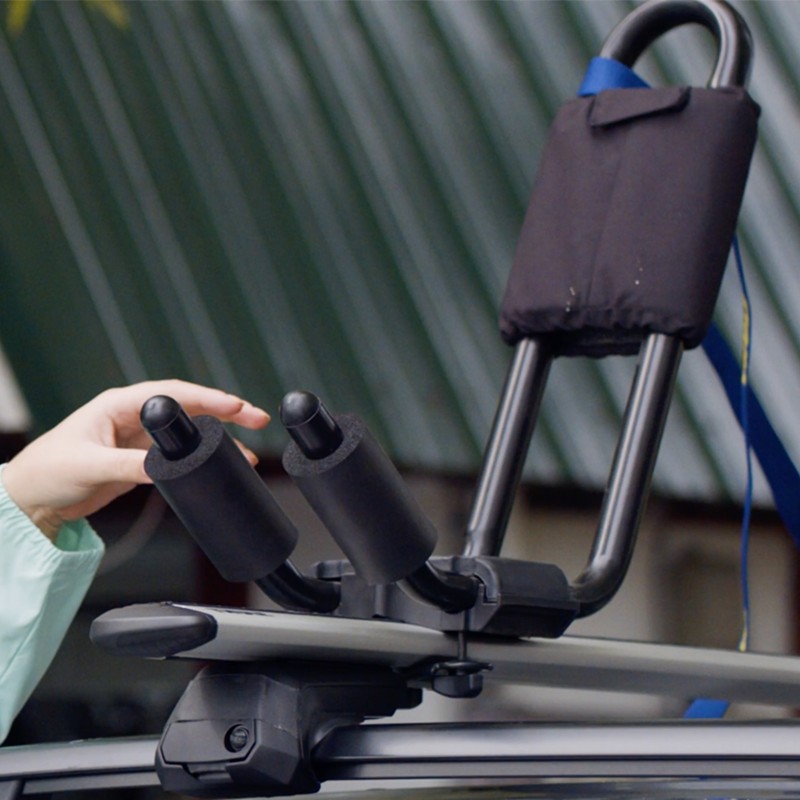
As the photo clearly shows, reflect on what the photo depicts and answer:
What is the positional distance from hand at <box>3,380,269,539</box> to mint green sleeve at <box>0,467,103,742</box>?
0.07ft

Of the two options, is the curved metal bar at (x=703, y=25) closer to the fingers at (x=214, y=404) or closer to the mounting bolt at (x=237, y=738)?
the fingers at (x=214, y=404)

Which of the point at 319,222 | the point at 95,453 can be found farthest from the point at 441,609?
the point at 319,222

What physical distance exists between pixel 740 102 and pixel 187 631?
0.87 metres

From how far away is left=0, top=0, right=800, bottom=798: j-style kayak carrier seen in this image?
901 mm

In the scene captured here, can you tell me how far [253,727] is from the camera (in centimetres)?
95

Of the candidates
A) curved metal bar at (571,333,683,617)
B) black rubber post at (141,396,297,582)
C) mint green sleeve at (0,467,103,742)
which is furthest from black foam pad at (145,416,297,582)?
mint green sleeve at (0,467,103,742)

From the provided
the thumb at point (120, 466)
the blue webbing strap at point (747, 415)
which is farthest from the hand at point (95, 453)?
the blue webbing strap at point (747, 415)

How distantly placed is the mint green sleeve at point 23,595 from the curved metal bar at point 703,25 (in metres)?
0.80

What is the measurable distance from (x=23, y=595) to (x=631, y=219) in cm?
72

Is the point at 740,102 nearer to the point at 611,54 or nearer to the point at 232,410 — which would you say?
the point at 611,54

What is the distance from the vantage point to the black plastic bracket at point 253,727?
95cm

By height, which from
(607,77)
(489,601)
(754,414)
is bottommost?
(754,414)

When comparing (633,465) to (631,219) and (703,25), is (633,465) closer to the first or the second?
(631,219)

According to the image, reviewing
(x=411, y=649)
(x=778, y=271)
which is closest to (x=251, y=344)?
(x=778, y=271)
